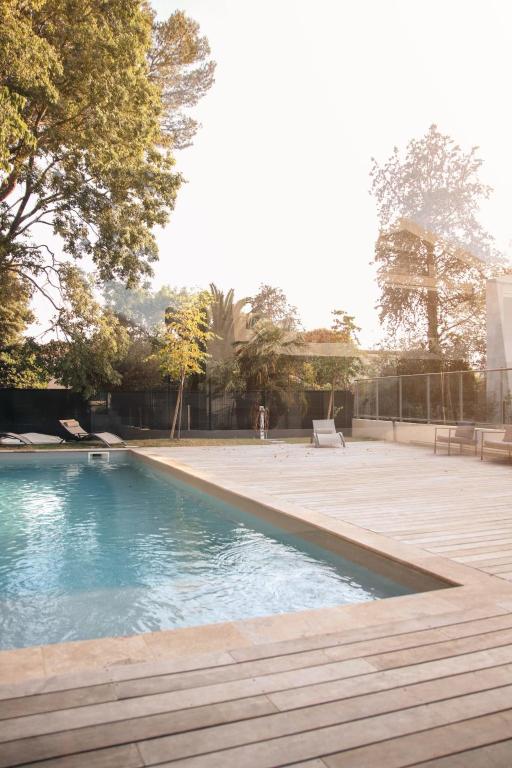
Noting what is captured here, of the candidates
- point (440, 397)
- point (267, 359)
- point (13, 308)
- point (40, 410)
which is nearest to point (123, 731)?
point (440, 397)

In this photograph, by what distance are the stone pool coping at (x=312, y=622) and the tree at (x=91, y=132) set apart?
826 centimetres

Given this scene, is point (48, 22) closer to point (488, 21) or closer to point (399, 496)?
point (399, 496)

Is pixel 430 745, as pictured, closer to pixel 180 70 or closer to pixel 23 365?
pixel 23 365

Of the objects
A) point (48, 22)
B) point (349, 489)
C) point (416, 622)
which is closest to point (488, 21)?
point (48, 22)

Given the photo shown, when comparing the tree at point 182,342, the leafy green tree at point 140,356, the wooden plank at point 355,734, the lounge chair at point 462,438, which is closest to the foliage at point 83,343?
the leafy green tree at point 140,356

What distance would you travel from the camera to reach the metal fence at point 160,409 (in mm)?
16500

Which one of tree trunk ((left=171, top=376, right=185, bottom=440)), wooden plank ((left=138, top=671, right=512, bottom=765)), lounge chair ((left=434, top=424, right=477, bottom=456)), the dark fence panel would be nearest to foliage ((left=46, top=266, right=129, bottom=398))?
the dark fence panel

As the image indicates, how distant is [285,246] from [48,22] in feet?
82.2

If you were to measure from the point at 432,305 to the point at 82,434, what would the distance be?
15850 mm

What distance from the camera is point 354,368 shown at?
65.6 feet

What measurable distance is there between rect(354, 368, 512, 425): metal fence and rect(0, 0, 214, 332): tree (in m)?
7.70

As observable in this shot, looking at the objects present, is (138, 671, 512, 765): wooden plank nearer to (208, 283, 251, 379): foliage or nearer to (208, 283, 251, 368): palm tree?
(208, 283, 251, 379): foliage

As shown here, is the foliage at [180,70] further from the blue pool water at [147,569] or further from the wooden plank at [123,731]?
the wooden plank at [123,731]

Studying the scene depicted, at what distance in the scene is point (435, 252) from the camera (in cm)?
2483
